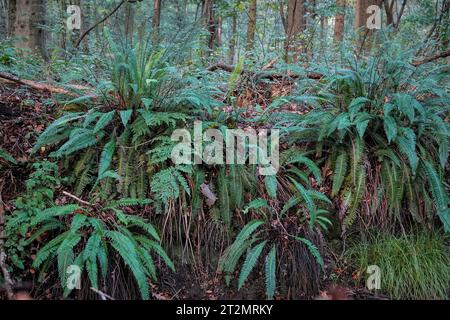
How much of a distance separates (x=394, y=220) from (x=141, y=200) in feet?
7.42

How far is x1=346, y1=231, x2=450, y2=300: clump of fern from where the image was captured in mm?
3125

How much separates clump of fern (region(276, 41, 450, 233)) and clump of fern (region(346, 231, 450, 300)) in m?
0.18

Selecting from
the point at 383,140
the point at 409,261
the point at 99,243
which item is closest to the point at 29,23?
the point at 99,243

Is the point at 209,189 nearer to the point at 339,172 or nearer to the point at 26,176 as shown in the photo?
the point at 339,172

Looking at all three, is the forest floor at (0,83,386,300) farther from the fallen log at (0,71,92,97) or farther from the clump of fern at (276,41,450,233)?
the clump of fern at (276,41,450,233)

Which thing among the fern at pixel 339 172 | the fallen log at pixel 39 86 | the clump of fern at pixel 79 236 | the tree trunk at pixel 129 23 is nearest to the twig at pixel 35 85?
the fallen log at pixel 39 86

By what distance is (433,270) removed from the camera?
317 cm

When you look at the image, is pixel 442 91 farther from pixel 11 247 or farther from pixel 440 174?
pixel 11 247

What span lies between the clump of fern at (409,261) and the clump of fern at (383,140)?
7.3 inches

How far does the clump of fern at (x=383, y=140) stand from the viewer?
136 inches

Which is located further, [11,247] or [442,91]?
[442,91]

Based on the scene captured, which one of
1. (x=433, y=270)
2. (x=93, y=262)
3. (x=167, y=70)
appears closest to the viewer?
(x=93, y=262)
